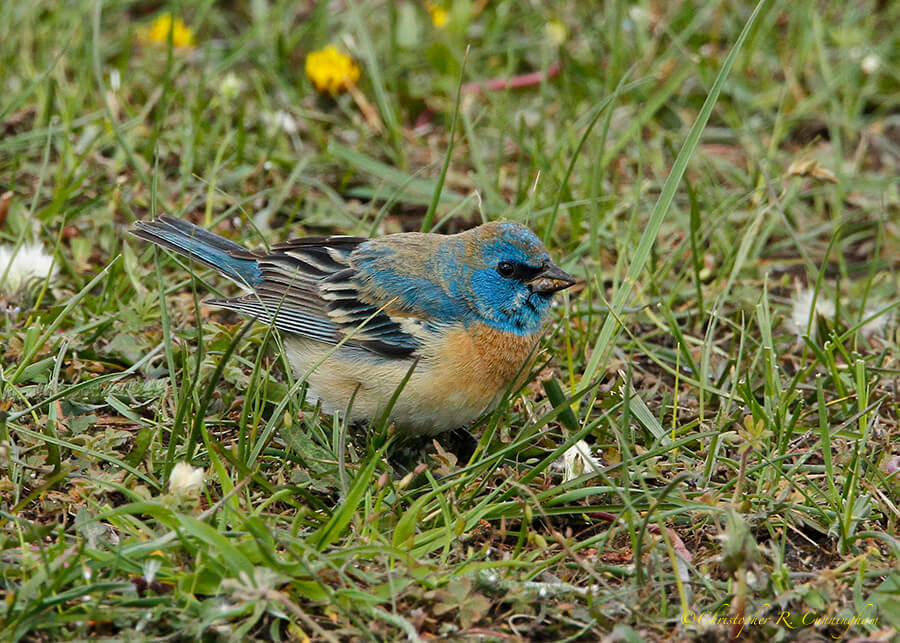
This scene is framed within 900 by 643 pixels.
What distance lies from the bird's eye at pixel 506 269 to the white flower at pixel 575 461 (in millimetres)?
729

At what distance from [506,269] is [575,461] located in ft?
2.76

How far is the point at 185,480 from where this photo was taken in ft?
10.5

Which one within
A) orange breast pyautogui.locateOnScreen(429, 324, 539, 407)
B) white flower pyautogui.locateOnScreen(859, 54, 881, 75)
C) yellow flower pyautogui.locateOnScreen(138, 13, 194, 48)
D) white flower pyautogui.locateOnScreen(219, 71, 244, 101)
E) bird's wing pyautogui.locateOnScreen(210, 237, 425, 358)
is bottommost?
orange breast pyautogui.locateOnScreen(429, 324, 539, 407)

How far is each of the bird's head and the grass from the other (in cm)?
22

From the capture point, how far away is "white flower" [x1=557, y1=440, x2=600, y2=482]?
3.75 metres

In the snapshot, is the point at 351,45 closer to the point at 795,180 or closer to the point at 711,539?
the point at 795,180

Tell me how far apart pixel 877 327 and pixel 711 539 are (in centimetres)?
177

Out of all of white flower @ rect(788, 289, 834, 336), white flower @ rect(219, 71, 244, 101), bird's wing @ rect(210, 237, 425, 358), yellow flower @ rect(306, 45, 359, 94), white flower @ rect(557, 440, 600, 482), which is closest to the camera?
white flower @ rect(557, 440, 600, 482)

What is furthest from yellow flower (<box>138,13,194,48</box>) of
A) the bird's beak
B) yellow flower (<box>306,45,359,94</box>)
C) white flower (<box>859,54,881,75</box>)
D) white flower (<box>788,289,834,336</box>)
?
white flower (<box>859,54,881,75</box>)

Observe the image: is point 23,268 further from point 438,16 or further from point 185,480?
point 438,16

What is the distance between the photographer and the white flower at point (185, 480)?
320cm

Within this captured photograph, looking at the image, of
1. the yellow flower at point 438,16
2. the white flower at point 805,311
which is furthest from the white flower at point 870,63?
the yellow flower at point 438,16

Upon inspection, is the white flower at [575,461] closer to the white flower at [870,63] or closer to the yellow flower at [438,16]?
the yellow flower at [438,16]

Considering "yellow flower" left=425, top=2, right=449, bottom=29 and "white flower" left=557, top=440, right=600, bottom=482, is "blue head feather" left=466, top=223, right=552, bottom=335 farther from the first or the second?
"yellow flower" left=425, top=2, right=449, bottom=29
